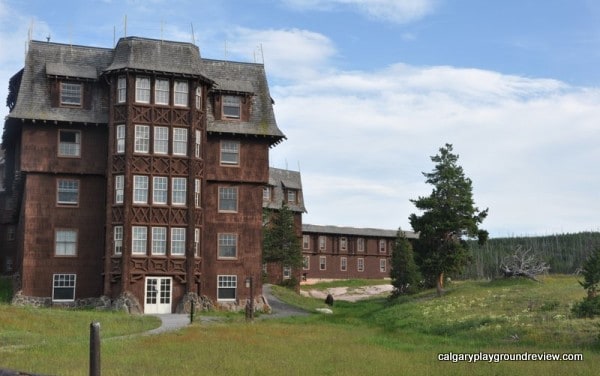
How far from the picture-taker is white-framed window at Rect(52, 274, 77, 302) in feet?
143

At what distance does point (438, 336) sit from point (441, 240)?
2172cm

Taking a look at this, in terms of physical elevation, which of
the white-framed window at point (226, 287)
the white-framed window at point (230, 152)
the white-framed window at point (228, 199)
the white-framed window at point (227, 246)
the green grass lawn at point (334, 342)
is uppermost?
the white-framed window at point (230, 152)

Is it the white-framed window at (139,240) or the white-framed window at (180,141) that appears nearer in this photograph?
the white-framed window at (139,240)

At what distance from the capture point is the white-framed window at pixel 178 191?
4397 centimetres

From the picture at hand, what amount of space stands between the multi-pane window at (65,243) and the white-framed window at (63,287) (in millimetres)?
1434

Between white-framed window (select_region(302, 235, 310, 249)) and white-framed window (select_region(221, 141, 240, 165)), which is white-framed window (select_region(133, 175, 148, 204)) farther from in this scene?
white-framed window (select_region(302, 235, 310, 249))

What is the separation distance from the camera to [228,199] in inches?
1869

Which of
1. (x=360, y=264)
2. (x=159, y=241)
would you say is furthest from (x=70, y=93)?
(x=360, y=264)

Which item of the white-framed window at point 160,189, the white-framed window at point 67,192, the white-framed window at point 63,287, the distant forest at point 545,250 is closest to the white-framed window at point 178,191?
the white-framed window at point 160,189

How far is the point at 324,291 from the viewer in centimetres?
8269

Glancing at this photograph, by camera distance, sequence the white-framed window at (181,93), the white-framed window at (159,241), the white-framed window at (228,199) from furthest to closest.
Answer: the white-framed window at (228,199) → the white-framed window at (181,93) → the white-framed window at (159,241)

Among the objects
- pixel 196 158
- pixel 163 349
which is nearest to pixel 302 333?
pixel 163 349

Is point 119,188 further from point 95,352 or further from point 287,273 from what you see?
point 287,273

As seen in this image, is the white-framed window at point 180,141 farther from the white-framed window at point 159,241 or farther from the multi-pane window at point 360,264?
the multi-pane window at point 360,264
